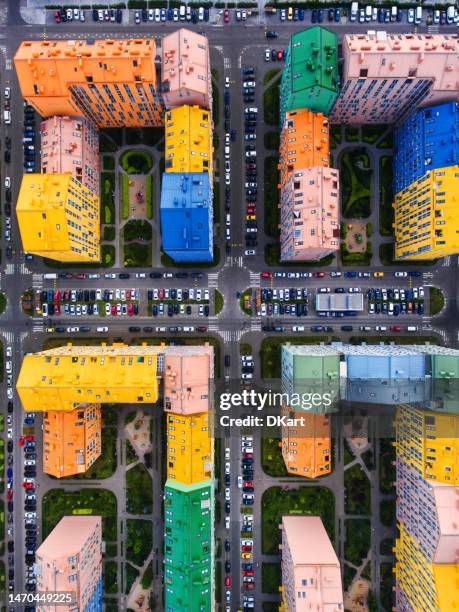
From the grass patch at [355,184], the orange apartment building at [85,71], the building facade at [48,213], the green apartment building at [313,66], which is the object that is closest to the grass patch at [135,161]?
the orange apartment building at [85,71]

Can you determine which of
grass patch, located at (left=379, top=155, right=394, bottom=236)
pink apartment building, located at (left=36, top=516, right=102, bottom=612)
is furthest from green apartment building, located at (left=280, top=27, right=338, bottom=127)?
pink apartment building, located at (left=36, top=516, right=102, bottom=612)

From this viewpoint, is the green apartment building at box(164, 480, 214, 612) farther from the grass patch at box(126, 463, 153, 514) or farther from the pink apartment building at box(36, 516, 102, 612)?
the pink apartment building at box(36, 516, 102, 612)

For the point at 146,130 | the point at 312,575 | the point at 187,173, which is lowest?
the point at 312,575

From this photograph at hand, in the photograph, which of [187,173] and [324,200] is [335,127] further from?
[187,173]

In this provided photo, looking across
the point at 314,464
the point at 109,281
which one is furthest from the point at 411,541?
the point at 109,281

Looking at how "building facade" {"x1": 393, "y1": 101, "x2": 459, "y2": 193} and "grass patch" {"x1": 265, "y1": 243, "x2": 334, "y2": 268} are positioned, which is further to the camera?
"grass patch" {"x1": 265, "y1": 243, "x2": 334, "y2": 268}

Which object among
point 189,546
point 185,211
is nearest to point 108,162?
point 185,211
